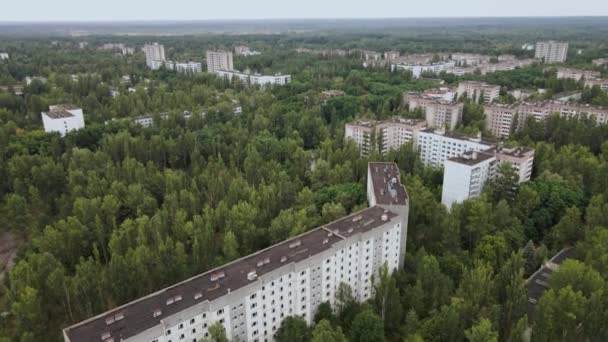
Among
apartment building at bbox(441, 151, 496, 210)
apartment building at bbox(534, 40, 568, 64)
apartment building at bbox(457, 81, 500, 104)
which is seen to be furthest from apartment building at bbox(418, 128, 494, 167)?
apartment building at bbox(534, 40, 568, 64)

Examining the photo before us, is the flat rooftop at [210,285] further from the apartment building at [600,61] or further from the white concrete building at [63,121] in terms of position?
the apartment building at [600,61]

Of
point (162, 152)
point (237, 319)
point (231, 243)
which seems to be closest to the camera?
point (237, 319)

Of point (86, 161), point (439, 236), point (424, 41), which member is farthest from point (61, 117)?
point (424, 41)

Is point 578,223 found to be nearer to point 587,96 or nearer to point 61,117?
point 587,96

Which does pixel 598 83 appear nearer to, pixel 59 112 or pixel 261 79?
pixel 261 79

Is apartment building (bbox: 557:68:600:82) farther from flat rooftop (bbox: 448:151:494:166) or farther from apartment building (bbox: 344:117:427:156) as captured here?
flat rooftop (bbox: 448:151:494:166)
